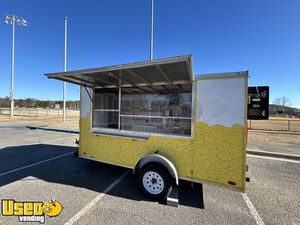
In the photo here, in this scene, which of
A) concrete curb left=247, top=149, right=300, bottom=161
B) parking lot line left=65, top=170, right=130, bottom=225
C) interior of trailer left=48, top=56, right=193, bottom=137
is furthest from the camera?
concrete curb left=247, top=149, right=300, bottom=161

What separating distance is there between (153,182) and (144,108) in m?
3.23

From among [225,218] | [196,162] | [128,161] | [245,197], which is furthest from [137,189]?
[245,197]

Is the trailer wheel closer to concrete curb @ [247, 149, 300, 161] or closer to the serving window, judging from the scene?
the serving window

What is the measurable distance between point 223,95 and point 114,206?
10.1 ft

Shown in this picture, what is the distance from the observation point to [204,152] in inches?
135

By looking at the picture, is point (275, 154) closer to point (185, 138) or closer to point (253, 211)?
point (253, 211)

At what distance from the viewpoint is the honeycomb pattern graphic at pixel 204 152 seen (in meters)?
3.21

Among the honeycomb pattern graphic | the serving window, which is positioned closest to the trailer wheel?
the honeycomb pattern graphic

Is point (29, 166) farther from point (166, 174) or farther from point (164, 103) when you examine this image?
point (164, 103)

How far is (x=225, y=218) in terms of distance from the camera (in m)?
2.93

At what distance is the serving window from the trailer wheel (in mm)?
2039

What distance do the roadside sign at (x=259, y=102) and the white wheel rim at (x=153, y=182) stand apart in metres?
2.59

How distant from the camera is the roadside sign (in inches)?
151

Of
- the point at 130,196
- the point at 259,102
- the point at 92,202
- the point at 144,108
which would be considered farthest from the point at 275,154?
the point at 92,202
